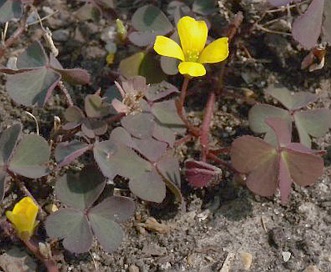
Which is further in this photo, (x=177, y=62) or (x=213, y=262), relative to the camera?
(x=177, y=62)

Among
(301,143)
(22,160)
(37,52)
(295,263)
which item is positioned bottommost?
(295,263)

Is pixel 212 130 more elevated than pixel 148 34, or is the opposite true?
pixel 148 34

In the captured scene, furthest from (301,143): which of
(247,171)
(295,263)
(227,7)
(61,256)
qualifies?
(61,256)

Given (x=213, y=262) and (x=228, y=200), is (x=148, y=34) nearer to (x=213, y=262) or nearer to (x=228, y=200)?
(x=228, y=200)

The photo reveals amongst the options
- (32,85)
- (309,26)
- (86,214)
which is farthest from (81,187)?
(309,26)

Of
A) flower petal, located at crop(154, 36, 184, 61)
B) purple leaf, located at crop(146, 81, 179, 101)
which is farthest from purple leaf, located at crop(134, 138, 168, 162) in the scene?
flower petal, located at crop(154, 36, 184, 61)

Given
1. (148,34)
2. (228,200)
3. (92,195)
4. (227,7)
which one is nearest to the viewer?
(92,195)

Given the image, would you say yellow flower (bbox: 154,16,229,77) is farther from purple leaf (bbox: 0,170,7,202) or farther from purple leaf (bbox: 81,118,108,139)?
purple leaf (bbox: 0,170,7,202)
